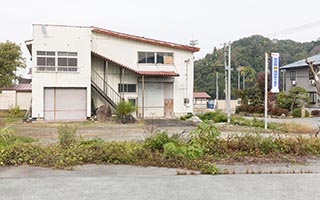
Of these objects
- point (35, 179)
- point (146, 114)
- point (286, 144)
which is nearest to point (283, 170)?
point (286, 144)

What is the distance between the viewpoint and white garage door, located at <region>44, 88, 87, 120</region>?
22422 mm

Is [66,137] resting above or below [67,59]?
below

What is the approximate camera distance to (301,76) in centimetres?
3994

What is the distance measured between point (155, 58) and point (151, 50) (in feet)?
2.35

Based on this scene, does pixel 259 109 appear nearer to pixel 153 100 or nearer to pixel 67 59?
pixel 153 100

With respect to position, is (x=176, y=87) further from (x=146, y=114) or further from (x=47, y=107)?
(x=47, y=107)

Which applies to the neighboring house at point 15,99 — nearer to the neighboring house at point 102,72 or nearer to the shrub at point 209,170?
the neighboring house at point 102,72

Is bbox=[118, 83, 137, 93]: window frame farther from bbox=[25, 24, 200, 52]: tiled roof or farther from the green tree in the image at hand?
the green tree

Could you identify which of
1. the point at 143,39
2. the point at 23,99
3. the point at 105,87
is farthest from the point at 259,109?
the point at 23,99

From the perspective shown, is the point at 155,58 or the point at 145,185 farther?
the point at 155,58

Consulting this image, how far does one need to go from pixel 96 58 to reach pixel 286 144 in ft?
60.6

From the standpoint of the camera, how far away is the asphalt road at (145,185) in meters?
4.91

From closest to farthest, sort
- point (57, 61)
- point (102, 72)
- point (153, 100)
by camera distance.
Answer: point (57, 61), point (102, 72), point (153, 100)

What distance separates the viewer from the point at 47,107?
73.5ft
